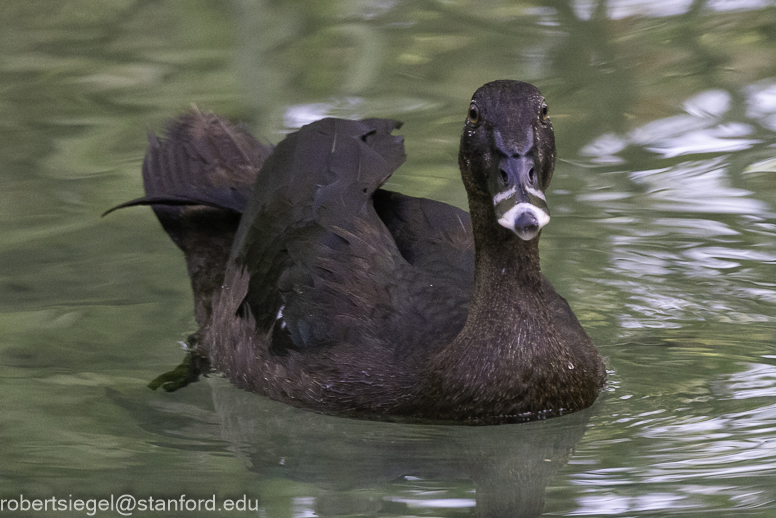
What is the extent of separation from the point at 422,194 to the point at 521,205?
3.59 metres

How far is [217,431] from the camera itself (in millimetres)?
5559

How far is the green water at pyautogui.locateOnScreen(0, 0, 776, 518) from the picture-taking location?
4992 mm

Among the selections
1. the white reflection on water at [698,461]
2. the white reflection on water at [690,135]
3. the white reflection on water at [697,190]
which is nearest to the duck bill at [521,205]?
the white reflection on water at [698,461]

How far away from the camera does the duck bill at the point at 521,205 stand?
14.8 feet

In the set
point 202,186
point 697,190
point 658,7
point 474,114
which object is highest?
point 658,7

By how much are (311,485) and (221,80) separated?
641 centimetres

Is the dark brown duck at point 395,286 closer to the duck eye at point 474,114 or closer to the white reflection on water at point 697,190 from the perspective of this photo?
the duck eye at point 474,114

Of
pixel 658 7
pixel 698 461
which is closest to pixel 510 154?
pixel 698 461

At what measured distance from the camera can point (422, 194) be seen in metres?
8.20

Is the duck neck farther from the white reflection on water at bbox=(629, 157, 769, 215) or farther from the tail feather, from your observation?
the white reflection on water at bbox=(629, 157, 769, 215)

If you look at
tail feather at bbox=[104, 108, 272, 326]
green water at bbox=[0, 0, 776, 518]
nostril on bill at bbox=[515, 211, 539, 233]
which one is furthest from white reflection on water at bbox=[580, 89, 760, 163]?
nostril on bill at bbox=[515, 211, 539, 233]

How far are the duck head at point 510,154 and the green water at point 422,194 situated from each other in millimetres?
1116

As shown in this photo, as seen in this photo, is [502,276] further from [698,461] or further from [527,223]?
[698,461]

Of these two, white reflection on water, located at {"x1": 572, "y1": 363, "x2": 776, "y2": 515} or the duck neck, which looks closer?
white reflection on water, located at {"x1": 572, "y1": 363, "x2": 776, "y2": 515}
